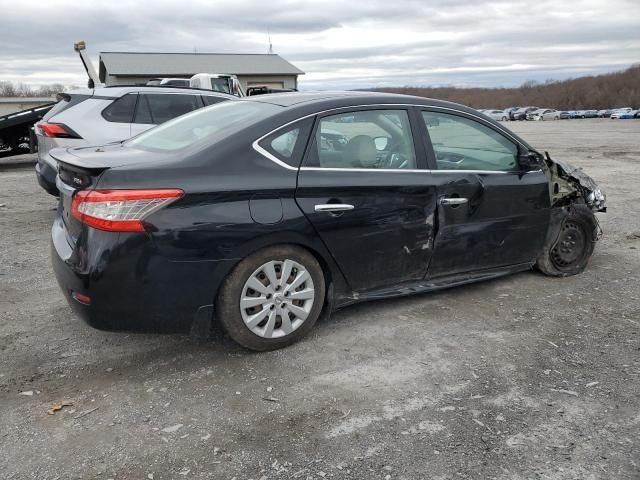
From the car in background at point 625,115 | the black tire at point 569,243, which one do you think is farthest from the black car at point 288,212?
the car in background at point 625,115

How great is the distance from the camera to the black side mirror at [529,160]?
4.50 m

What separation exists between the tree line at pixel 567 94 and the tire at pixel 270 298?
80.3 metres

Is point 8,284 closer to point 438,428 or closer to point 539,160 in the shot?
point 438,428

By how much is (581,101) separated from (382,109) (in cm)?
10287

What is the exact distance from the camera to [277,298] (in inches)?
138

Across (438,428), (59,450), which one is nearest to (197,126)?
(59,450)

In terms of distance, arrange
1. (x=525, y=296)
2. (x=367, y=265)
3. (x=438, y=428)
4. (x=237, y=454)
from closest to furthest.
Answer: (x=237, y=454) < (x=438, y=428) < (x=367, y=265) < (x=525, y=296)

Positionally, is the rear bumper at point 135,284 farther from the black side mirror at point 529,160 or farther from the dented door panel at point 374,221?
the black side mirror at point 529,160

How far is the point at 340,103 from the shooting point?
3.83 metres

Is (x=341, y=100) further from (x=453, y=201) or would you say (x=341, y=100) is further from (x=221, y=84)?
(x=221, y=84)

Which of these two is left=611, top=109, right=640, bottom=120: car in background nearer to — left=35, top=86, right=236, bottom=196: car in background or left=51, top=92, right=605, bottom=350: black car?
left=35, top=86, right=236, bottom=196: car in background

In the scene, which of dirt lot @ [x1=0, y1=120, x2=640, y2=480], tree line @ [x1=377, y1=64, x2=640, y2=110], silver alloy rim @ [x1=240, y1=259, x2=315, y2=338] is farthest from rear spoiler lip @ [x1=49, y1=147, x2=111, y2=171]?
tree line @ [x1=377, y1=64, x2=640, y2=110]

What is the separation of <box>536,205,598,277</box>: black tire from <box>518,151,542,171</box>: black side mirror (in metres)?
0.48

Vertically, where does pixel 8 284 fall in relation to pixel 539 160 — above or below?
below
